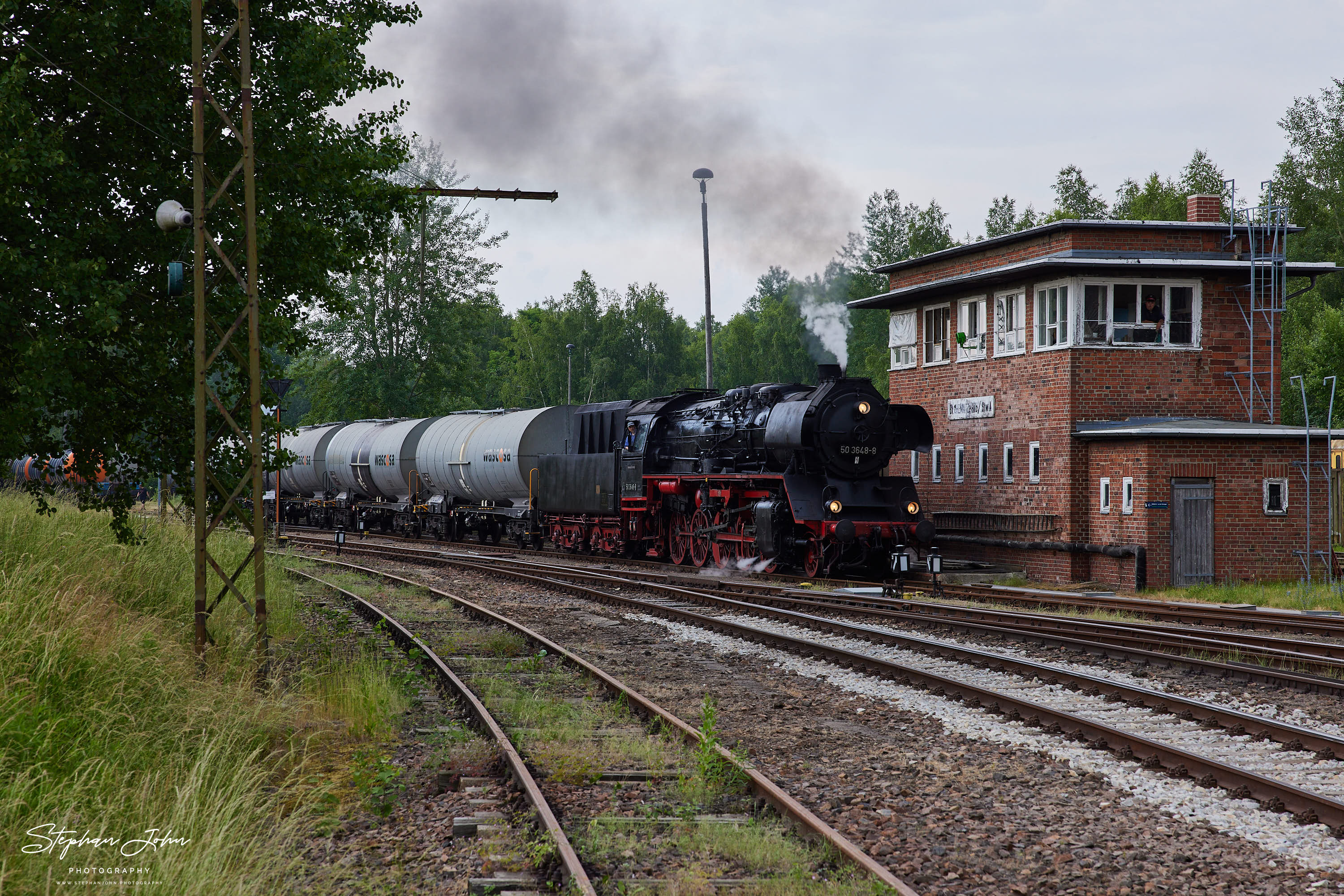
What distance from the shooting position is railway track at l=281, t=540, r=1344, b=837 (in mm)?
7137

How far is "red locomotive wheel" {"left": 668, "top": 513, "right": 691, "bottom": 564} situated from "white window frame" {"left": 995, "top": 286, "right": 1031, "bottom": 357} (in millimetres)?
7682

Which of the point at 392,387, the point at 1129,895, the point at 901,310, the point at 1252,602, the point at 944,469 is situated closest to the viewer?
the point at 1129,895

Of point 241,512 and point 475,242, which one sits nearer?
point 241,512

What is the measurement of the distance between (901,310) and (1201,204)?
712 centimetres

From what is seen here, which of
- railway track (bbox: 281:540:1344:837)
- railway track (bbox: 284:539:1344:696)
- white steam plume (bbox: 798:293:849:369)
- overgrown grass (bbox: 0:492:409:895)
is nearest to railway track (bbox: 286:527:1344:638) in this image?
railway track (bbox: 284:539:1344:696)

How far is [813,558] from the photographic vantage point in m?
20.3

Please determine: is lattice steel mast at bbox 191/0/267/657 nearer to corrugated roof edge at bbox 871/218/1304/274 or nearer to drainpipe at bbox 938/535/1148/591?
drainpipe at bbox 938/535/1148/591

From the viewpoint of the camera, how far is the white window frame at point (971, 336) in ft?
82.1

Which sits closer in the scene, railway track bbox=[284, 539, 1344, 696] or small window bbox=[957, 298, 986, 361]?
railway track bbox=[284, 539, 1344, 696]

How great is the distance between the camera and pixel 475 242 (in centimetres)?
5259

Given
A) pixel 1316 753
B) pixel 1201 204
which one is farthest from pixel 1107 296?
pixel 1316 753

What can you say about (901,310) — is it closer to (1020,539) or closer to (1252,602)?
(1020,539)

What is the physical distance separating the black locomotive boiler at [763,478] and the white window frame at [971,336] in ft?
13.2

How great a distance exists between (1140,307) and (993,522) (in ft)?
17.2
